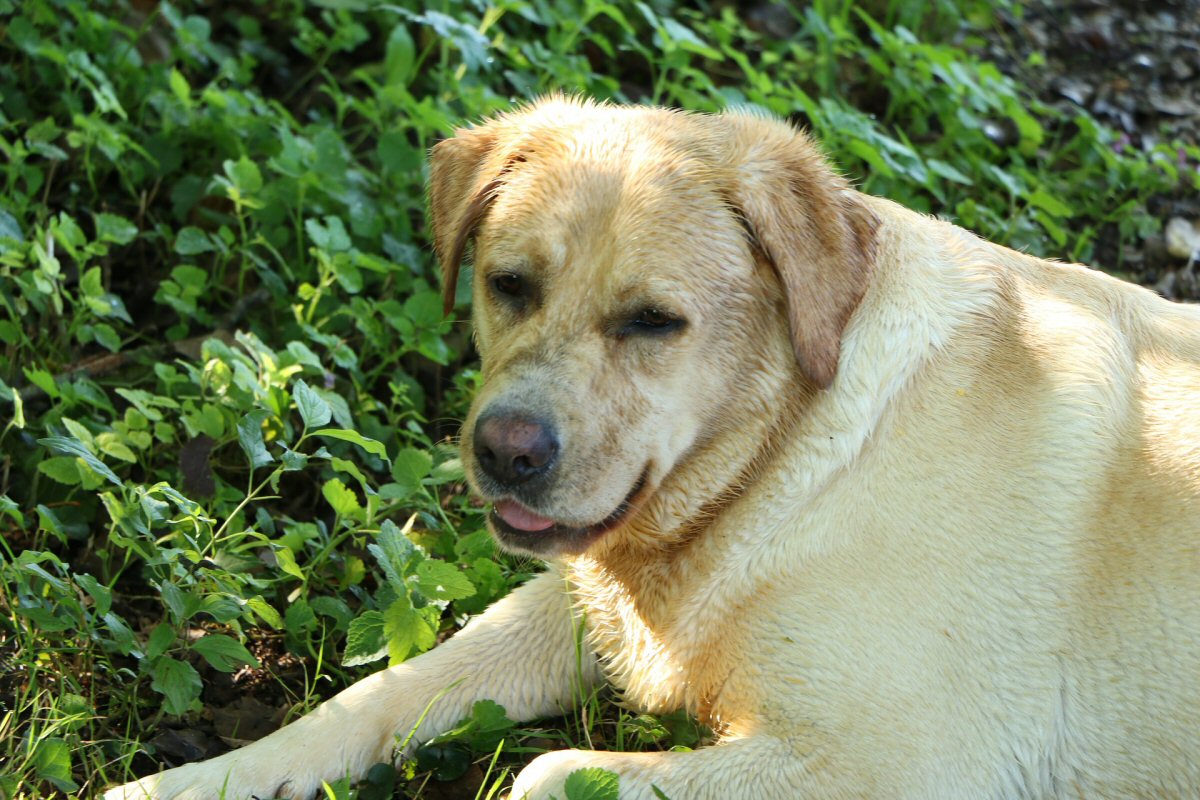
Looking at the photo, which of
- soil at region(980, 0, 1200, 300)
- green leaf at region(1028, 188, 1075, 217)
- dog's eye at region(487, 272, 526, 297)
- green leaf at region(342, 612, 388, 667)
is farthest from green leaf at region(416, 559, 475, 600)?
soil at region(980, 0, 1200, 300)

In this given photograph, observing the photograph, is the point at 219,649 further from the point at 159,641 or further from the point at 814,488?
the point at 814,488

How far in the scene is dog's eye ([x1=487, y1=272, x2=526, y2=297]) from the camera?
128 inches

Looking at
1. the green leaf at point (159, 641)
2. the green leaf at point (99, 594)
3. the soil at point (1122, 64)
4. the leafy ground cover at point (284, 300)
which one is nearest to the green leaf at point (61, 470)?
the leafy ground cover at point (284, 300)

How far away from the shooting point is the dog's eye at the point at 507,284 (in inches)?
128

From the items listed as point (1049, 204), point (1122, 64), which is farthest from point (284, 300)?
point (1122, 64)

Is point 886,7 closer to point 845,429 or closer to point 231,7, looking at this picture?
point 231,7

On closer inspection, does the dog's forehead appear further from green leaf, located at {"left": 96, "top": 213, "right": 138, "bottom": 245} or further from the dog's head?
green leaf, located at {"left": 96, "top": 213, "right": 138, "bottom": 245}

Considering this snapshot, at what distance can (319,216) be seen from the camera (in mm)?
5035

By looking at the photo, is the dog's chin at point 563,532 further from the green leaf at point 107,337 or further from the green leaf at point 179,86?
the green leaf at point 179,86

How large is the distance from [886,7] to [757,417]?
436 cm

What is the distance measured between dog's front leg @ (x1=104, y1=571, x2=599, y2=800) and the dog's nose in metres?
0.72

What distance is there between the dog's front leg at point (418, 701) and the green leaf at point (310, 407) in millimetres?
701

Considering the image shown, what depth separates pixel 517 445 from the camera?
2953 millimetres

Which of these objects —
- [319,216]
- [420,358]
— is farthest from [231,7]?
[420,358]
